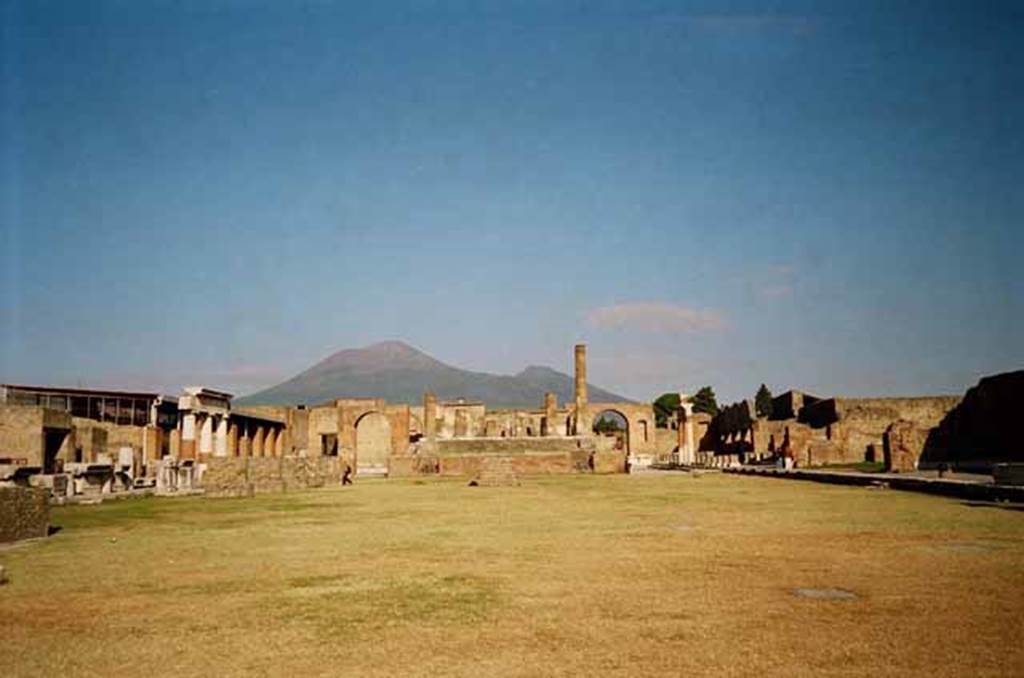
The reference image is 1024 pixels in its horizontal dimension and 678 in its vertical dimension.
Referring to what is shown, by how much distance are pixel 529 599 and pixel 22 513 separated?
8.94 metres

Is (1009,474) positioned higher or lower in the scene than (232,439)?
higher

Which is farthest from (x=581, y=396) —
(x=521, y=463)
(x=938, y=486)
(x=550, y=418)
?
(x=938, y=486)

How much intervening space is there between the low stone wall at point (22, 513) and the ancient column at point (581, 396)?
4408cm

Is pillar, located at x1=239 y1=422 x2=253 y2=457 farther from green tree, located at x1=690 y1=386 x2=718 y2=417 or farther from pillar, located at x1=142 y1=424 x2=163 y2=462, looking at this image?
green tree, located at x1=690 y1=386 x2=718 y2=417

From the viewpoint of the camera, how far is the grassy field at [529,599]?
4.59 metres

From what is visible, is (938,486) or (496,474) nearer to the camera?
(938,486)

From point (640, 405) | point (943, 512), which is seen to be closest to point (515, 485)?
point (943, 512)

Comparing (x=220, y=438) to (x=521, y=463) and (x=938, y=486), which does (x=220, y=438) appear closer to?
(x=521, y=463)

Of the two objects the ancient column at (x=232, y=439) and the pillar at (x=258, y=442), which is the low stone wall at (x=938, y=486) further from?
the pillar at (x=258, y=442)

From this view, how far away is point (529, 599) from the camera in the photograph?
6383mm

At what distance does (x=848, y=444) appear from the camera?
4212 centimetres

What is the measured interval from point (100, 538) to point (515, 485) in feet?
53.5

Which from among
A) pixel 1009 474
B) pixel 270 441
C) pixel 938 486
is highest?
pixel 1009 474

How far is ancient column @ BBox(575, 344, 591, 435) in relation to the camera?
55.2 meters
